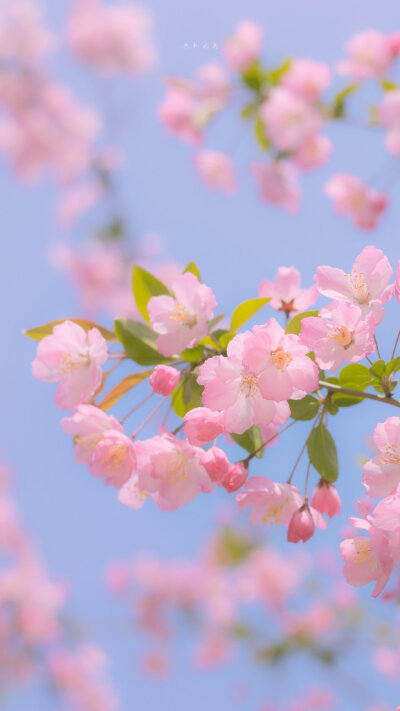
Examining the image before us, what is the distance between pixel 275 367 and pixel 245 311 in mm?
186

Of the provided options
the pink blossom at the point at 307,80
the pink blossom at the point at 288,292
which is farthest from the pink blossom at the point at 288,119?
the pink blossom at the point at 288,292

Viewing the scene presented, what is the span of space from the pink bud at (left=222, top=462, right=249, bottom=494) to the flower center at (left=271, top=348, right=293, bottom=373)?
19 centimetres

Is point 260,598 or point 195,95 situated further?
point 260,598

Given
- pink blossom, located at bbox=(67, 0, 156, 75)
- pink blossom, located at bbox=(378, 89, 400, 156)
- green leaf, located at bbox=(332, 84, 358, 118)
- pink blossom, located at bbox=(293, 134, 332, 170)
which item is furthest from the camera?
pink blossom, located at bbox=(67, 0, 156, 75)

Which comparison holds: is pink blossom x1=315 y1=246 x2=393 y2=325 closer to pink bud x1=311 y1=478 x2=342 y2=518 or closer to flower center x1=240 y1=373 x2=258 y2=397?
flower center x1=240 y1=373 x2=258 y2=397

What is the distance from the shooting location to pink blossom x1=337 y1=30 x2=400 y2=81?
8.58 feet

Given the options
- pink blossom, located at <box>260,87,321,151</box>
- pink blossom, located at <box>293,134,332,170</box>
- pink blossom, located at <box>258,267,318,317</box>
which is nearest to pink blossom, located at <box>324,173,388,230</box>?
pink blossom, located at <box>293,134,332,170</box>

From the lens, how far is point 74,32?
5852 millimetres

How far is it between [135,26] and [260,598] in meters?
5.43

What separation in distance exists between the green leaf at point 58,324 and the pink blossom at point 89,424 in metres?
0.15

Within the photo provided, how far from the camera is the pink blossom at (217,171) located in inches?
142

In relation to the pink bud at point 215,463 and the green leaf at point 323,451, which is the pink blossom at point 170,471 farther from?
the green leaf at point 323,451

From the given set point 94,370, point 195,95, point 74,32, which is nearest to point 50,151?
point 74,32

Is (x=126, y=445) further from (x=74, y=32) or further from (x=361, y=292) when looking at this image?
(x=74, y=32)
